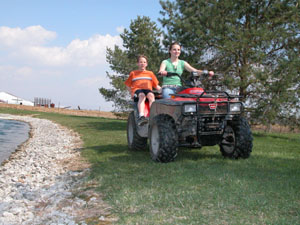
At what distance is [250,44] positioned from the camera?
477 inches

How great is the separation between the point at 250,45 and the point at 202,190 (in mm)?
9382

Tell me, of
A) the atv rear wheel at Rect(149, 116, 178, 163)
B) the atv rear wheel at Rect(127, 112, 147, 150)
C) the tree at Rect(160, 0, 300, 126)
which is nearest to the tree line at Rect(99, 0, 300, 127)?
the tree at Rect(160, 0, 300, 126)

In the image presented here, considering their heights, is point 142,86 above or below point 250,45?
below

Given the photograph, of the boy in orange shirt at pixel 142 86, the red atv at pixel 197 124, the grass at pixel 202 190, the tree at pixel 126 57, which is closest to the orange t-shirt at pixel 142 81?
the boy in orange shirt at pixel 142 86

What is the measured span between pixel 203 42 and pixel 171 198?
10570 mm

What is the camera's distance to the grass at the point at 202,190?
10.6 ft

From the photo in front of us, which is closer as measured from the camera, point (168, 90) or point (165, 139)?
point (165, 139)

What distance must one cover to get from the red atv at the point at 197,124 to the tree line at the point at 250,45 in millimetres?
5886

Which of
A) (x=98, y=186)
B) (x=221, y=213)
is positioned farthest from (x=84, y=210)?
(x=221, y=213)

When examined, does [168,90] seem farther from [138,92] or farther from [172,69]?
[138,92]

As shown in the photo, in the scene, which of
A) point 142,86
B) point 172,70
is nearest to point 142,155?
point 142,86

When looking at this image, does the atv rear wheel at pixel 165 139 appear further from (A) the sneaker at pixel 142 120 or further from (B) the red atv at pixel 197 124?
(A) the sneaker at pixel 142 120

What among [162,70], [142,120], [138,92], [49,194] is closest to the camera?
[49,194]

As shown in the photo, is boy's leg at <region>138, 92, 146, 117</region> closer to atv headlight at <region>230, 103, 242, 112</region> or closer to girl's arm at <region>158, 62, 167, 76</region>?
girl's arm at <region>158, 62, 167, 76</region>
